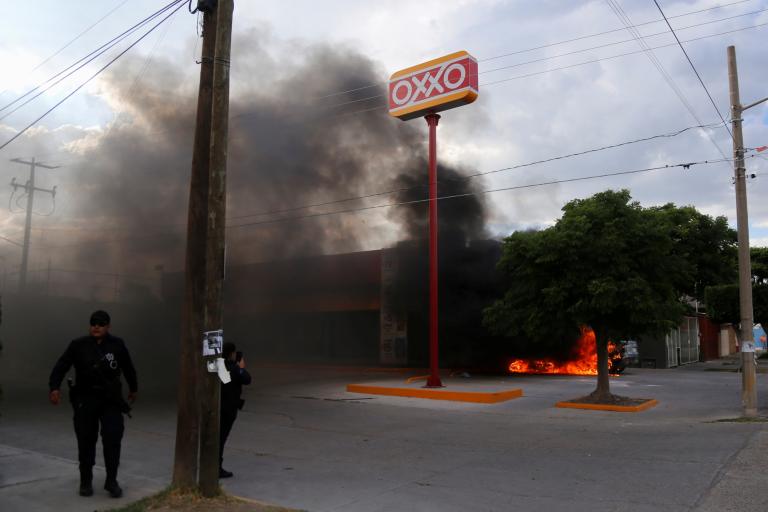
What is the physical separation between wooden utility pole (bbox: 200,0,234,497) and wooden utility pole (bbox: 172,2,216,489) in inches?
6.5

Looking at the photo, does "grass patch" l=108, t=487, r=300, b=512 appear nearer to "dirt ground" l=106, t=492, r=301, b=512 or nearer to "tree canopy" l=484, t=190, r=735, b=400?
"dirt ground" l=106, t=492, r=301, b=512

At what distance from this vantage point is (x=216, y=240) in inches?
197

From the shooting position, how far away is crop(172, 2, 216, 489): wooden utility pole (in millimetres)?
4996

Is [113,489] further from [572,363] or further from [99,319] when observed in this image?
[572,363]

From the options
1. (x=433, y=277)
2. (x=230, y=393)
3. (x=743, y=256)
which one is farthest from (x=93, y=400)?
(x=433, y=277)

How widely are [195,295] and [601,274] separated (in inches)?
347

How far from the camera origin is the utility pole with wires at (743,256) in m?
10.2

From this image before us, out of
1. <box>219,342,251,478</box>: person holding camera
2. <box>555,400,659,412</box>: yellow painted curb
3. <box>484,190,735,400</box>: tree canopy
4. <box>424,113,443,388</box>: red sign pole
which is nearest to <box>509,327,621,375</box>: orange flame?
<box>424,113,443,388</box>: red sign pole

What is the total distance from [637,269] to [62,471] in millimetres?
10505

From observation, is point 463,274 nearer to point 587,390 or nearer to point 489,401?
point 587,390

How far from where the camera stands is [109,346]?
514cm

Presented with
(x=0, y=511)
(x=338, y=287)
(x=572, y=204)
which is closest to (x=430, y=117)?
(x=572, y=204)

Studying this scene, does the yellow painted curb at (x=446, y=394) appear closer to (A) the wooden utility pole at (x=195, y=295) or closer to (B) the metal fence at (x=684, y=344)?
(A) the wooden utility pole at (x=195, y=295)

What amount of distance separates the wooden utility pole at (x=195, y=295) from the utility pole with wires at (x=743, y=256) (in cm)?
921
